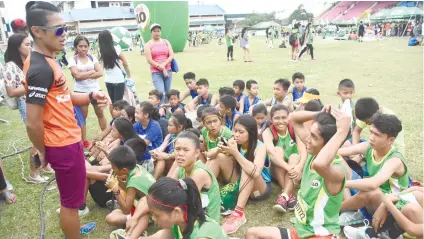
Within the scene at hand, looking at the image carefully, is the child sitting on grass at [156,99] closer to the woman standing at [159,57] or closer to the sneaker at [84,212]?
the woman standing at [159,57]

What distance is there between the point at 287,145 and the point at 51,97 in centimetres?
257

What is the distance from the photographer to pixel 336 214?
2441 millimetres

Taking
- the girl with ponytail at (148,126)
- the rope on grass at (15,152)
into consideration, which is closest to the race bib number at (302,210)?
the girl with ponytail at (148,126)

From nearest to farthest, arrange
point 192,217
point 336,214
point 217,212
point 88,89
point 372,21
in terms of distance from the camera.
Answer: point 192,217
point 336,214
point 217,212
point 88,89
point 372,21

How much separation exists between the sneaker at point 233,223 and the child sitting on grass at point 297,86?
325 cm

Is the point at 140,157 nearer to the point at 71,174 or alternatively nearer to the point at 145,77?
the point at 71,174

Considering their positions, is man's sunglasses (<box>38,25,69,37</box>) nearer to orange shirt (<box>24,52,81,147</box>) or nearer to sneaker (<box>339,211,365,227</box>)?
orange shirt (<box>24,52,81,147</box>)

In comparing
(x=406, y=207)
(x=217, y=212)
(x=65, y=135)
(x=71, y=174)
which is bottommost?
(x=217, y=212)

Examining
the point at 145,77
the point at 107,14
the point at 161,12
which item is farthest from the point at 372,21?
the point at 107,14

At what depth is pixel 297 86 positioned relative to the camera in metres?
5.94

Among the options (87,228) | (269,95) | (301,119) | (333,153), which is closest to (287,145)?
(301,119)

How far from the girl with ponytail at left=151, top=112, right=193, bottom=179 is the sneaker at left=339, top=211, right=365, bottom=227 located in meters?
2.01

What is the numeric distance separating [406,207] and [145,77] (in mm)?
11368

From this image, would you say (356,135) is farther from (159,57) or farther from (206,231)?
(159,57)
